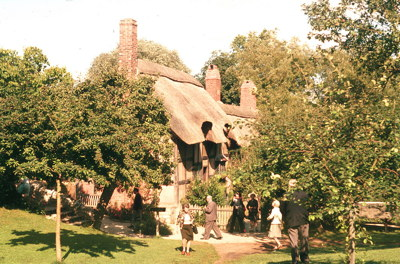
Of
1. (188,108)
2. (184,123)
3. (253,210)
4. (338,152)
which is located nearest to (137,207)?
(184,123)

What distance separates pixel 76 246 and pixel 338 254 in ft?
26.0

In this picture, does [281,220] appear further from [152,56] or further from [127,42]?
[152,56]

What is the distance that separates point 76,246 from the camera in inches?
540

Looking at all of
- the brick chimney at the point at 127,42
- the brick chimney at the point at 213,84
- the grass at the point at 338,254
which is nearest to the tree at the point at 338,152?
the grass at the point at 338,254

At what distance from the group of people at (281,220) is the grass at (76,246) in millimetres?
843

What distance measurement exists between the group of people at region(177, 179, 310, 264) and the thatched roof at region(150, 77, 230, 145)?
170 inches

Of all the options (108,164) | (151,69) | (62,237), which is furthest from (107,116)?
(151,69)

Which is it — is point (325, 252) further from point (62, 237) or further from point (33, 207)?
point (33, 207)

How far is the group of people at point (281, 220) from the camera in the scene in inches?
415

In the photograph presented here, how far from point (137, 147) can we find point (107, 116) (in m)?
1.82

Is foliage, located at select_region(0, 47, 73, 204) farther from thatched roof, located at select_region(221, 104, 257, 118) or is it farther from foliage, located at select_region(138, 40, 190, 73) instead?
foliage, located at select_region(138, 40, 190, 73)

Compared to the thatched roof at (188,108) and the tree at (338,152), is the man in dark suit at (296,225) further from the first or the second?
the thatched roof at (188,108)

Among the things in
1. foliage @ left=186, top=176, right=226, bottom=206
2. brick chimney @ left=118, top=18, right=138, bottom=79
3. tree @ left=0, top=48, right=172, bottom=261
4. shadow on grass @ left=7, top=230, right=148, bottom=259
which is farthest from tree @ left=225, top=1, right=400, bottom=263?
brick chimney @ left=118, top=18, right=138, bottom=79

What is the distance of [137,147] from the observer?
1355 centimetres
